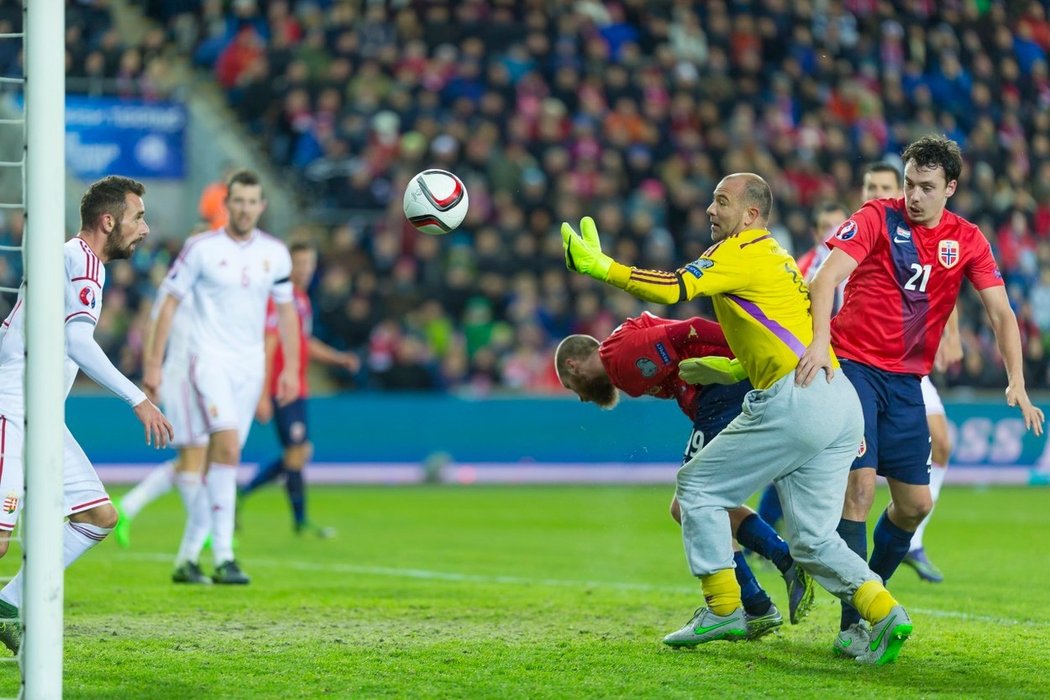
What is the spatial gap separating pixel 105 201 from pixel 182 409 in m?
3.76

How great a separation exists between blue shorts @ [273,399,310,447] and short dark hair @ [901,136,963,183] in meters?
7.17

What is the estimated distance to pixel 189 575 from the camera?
959cm

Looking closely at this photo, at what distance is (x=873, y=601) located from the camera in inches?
244

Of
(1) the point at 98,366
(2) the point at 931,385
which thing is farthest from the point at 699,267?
(2) the point at 931,385

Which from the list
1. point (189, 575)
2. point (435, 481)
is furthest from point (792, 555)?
point (435, 481)

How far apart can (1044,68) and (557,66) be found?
23.6 ft

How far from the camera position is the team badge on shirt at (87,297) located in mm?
6250

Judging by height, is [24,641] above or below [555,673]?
above

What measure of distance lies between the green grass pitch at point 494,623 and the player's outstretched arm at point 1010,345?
108 centimetres

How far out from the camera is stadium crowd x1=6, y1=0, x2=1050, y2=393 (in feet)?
64.1

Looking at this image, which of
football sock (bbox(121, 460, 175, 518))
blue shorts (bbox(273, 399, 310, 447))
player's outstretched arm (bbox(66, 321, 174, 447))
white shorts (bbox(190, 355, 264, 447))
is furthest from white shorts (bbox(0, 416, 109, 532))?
blue shorts (bbox(273, 399, 310, 447))

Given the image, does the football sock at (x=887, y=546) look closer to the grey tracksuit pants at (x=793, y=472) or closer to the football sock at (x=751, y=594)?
the football sock at (x=751, y=594)

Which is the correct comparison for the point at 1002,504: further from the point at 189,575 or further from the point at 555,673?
the point at 555,673

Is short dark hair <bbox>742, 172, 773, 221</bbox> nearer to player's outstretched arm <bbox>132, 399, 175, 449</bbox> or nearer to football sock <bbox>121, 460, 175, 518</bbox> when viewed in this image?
player's outstretched arm <bbox>132, 399, 175, 449</bbox>
